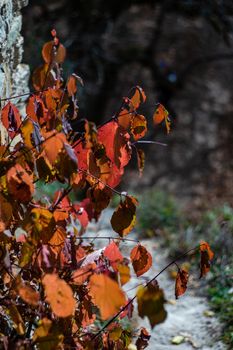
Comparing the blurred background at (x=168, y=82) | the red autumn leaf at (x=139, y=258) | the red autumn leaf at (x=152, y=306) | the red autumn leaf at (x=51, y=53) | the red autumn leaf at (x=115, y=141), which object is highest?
the blurred background at (x=168, y=82)

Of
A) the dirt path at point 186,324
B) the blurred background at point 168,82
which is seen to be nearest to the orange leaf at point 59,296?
the dirt path at point 186,324

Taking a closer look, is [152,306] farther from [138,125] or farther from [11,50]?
[11,50]

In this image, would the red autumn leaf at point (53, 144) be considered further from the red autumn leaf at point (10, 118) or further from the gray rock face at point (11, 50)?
the gray rock face at point (11, 50)

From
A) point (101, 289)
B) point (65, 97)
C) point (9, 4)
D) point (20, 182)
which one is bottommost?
point (101, 289)

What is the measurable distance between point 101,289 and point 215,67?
26.7ft

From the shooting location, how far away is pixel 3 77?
7.96 ft

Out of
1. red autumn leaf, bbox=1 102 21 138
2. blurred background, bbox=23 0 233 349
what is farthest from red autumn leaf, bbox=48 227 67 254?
blurred background, bbox=23 0 233 349

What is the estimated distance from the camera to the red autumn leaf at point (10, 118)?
190 centimetres

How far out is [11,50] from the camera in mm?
2740

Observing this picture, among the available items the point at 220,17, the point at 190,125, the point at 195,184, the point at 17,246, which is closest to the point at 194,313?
the point at 17,246

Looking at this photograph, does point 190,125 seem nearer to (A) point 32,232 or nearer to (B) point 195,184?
(B) point 195,184

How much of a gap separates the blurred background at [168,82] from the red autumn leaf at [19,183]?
10.5 ft

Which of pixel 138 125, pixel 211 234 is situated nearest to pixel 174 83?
pixel 211 234

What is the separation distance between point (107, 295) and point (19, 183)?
0.39 meters
